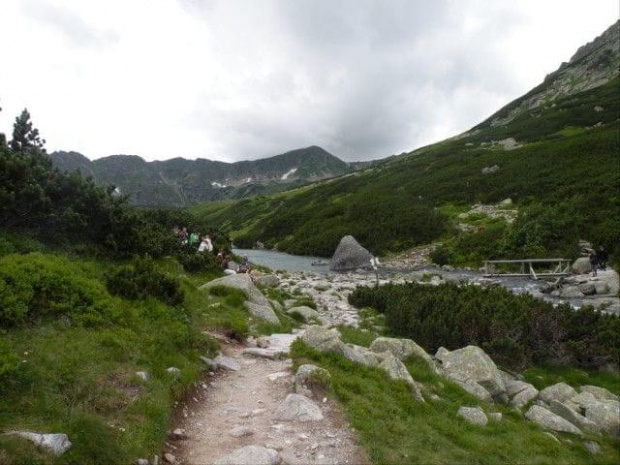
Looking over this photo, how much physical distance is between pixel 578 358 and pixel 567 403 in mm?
4813

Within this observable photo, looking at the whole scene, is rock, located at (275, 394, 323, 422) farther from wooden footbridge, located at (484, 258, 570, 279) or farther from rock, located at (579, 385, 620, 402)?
wooden footbridge, located at (484, 258, 570, 279)

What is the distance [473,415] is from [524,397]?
347cm

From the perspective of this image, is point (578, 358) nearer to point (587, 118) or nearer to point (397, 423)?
point (397, 423)

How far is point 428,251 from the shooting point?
45.4 meters

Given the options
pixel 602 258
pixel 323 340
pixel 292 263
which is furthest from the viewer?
pixel 292 263

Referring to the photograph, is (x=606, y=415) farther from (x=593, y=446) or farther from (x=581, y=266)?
(x=581, y=266)

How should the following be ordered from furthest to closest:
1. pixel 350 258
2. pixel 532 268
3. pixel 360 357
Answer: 1. pixel 350 258
2. pixel 532 268
3. pixel 360 357

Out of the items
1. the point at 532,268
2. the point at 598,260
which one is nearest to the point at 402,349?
→ the point at 598,260

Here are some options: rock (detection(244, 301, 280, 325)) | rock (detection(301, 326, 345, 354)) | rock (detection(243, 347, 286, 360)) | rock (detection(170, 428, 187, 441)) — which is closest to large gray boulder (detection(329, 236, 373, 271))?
rock (detection(244, 301, 280, 325))

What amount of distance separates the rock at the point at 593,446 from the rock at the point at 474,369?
2655mm

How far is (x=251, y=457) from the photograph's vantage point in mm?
6289

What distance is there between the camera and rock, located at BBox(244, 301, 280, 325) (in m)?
15.5

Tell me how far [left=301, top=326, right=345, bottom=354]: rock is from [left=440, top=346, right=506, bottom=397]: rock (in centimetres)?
342

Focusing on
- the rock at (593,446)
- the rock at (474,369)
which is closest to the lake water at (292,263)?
the rock at (474,369)
